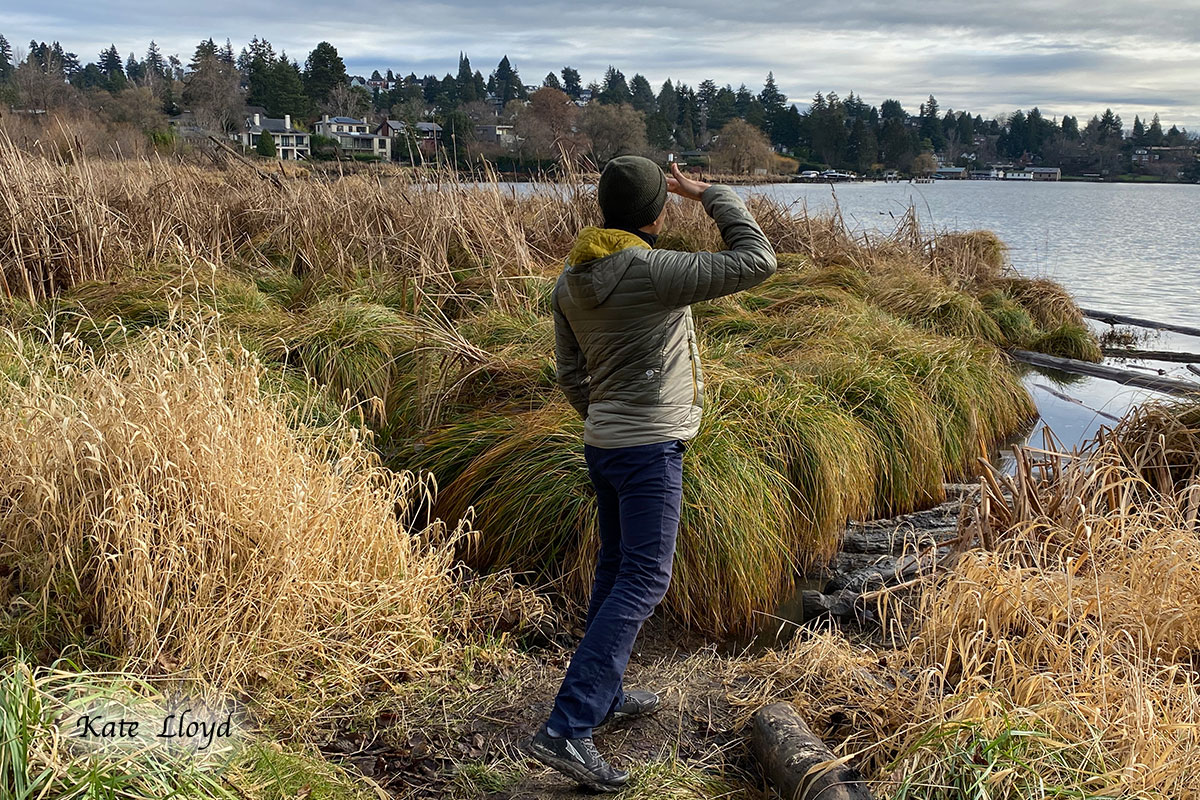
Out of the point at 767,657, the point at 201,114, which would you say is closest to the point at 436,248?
the point at 767,657

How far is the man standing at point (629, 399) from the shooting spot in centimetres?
296

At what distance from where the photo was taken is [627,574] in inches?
122

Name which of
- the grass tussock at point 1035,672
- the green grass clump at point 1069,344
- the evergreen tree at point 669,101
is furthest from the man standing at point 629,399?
the evergreen tree at point 669,101

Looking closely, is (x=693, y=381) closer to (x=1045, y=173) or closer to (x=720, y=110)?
Answer: (x=720, y=110)

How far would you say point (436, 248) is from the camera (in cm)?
903

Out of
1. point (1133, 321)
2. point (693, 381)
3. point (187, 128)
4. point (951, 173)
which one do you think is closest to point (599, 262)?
point (693, 381)

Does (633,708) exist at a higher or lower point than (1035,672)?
lower

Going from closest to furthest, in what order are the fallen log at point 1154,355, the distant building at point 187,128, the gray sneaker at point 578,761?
the gray sneaker at point 578,761
the fallen log at point 1154,355
the distant building at point 187,128

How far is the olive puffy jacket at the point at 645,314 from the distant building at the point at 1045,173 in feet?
439

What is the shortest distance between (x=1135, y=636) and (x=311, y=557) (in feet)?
10.6

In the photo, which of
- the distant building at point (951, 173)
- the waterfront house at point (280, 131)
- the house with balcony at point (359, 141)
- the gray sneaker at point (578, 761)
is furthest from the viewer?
the distant building at point (951, 173)

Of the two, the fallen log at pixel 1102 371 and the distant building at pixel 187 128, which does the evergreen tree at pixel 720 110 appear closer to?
the distant building at pixel 187 128

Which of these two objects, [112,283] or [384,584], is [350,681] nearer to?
[384,584]

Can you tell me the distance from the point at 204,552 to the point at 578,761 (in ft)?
5.10
